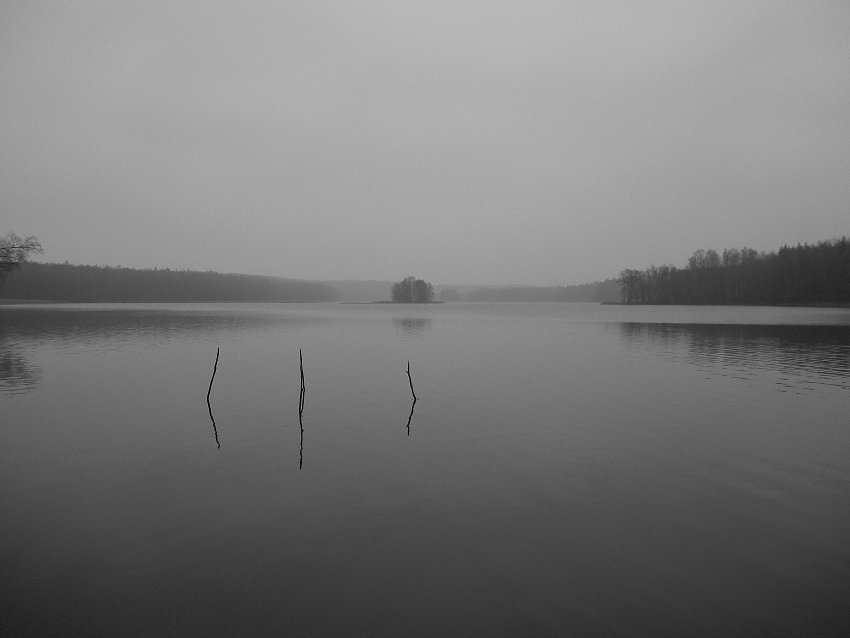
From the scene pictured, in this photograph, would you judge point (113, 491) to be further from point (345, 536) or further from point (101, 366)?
Result: point (101, 366)

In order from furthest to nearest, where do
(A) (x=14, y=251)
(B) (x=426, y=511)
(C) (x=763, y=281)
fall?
(C) (x=763, y=281), (A) (x=14, y=251), (B) (x=426, y=511)

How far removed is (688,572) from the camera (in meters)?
8.23

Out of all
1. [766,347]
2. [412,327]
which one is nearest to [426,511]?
[766,347]

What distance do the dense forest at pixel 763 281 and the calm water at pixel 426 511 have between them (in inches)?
5333

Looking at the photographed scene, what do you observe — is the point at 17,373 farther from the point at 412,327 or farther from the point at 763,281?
the point at 763,281

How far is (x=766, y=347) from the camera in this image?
42312 millimetres

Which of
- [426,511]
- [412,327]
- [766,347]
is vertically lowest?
[426,511]

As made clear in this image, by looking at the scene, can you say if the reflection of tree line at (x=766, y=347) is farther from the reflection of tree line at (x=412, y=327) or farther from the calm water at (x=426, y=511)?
the reflection of tree line at (x=412, y=327)

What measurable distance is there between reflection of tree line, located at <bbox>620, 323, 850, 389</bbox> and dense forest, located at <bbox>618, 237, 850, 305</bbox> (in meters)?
88.5

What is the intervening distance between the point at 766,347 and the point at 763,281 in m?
131

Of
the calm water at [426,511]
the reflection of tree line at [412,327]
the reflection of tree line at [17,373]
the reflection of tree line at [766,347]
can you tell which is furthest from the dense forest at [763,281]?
the reflection of tree line at [17,373]

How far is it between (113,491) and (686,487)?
1400 centimetres

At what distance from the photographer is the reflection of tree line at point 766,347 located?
3145 centimetres

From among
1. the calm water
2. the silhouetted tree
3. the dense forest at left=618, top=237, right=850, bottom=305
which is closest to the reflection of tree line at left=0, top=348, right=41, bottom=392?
the calm water
